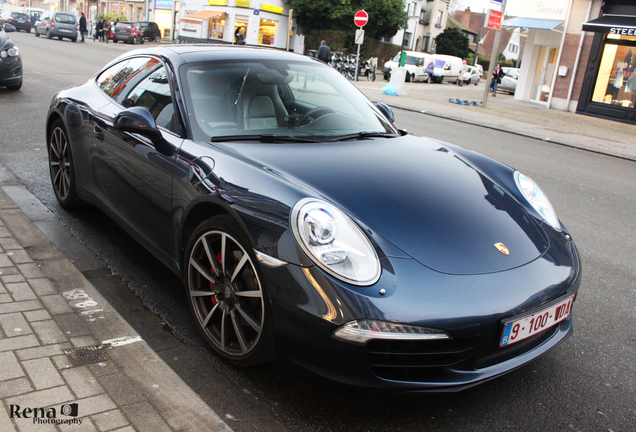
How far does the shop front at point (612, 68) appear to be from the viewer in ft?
59.7

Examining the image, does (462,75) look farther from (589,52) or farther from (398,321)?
(398,321)

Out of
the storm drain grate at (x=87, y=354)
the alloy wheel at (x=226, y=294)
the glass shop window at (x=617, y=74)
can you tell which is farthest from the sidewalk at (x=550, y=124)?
the storm drain grate at (x=87, y=354)

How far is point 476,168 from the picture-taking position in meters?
3.25

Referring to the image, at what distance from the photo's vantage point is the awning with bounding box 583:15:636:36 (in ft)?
57.1

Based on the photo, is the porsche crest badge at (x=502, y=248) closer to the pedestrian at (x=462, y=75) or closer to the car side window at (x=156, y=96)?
the car side window at (x=156, y=96)

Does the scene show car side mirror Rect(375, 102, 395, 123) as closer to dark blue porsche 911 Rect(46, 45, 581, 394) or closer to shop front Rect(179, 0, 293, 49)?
dark blue porsche 911 Rect(46, 45, 581, 394)

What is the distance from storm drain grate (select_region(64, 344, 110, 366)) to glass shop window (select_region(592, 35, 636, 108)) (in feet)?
65.2

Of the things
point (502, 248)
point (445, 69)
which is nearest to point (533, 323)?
point (502, 248)

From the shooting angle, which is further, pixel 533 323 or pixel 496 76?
pixel 496 76

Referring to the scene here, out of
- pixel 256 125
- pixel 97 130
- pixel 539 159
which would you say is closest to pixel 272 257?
pixel 256 125

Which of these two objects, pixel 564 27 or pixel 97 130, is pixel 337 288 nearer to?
pixel 97 130

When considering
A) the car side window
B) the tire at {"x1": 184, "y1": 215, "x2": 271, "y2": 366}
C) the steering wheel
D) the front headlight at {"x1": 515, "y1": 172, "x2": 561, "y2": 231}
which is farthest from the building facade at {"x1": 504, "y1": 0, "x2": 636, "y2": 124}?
the tire at {"x1": 184, "y1": 215, "x2": 271, "y2": 366}

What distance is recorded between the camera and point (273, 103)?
11.0ft

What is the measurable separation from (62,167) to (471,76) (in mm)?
38801
